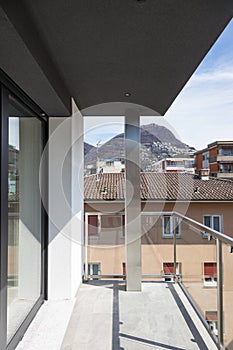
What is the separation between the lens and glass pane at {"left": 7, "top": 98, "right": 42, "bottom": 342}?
267 cm

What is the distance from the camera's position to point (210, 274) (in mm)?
3113

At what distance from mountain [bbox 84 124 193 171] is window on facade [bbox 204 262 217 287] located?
165 centimetres

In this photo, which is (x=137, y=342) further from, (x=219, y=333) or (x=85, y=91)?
(x=85, y=91)

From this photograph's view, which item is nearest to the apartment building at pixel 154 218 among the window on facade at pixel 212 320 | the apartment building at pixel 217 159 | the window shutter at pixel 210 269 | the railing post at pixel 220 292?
the apartment building at pixel 217 159

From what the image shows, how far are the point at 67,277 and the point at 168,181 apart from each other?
6.50 ft

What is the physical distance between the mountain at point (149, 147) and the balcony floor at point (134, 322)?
5.49ft

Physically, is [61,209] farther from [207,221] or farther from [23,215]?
[207,221]

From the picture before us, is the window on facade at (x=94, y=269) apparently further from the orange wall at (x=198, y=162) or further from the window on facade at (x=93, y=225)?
the orange wall at (x=198, y=162)

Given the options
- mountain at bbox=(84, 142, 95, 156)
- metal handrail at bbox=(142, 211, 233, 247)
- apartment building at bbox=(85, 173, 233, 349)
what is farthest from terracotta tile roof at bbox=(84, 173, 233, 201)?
mountain at bbox=(84, 142, 95, 156)

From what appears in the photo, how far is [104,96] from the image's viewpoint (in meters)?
3.76

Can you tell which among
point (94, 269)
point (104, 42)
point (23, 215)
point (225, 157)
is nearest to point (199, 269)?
point (225, 157)

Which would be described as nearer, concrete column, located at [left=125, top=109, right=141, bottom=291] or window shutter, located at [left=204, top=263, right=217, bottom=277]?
window shutter, located at [left=204, top=263, right=217, bottom=277]

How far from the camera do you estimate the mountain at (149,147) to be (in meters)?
4.51

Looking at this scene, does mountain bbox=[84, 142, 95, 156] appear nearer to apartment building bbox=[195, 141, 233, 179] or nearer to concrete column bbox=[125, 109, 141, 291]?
concrete column bbox=[125, 109, 141, 291]
